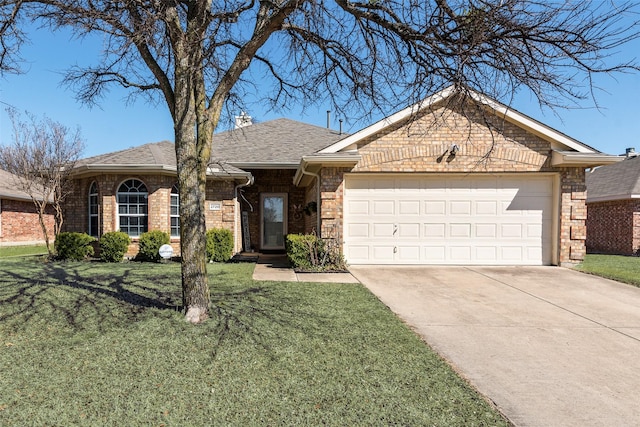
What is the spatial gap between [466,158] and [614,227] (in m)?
10.4

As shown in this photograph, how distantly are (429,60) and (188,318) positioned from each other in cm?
462

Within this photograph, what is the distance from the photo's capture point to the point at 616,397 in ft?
11.3

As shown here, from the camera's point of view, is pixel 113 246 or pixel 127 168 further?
pixel 127 168

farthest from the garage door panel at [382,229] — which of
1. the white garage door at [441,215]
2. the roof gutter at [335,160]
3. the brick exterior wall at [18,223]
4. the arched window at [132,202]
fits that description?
the brick exterior wall at [18,223]

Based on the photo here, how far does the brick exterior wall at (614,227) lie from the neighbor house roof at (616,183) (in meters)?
0.44

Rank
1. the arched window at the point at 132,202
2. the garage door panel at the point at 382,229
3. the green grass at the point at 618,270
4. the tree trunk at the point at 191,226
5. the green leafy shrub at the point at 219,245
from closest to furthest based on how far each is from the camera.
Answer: the tree trunk at the point at 191,226
the green grass at the point at 618,270
the garage door panel at the point at 382,229
the green leafy shrub at the point at 219,245
the arched window at the point at 132,202

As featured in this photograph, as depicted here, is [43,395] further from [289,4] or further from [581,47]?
[581,47]

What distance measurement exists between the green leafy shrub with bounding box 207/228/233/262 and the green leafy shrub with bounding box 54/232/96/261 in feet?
12.8

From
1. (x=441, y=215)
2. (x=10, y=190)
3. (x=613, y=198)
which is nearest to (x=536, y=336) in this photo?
(x=441, y=215)

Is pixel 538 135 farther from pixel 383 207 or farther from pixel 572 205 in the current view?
pixel 383 207

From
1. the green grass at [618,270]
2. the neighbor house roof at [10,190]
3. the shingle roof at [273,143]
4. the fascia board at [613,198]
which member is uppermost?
the shingle roof at [273,143]

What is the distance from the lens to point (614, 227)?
53.4ft

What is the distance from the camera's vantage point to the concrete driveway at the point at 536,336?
131 inches

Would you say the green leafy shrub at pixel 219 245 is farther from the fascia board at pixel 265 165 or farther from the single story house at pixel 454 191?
the fascia board at pixel 265 165
